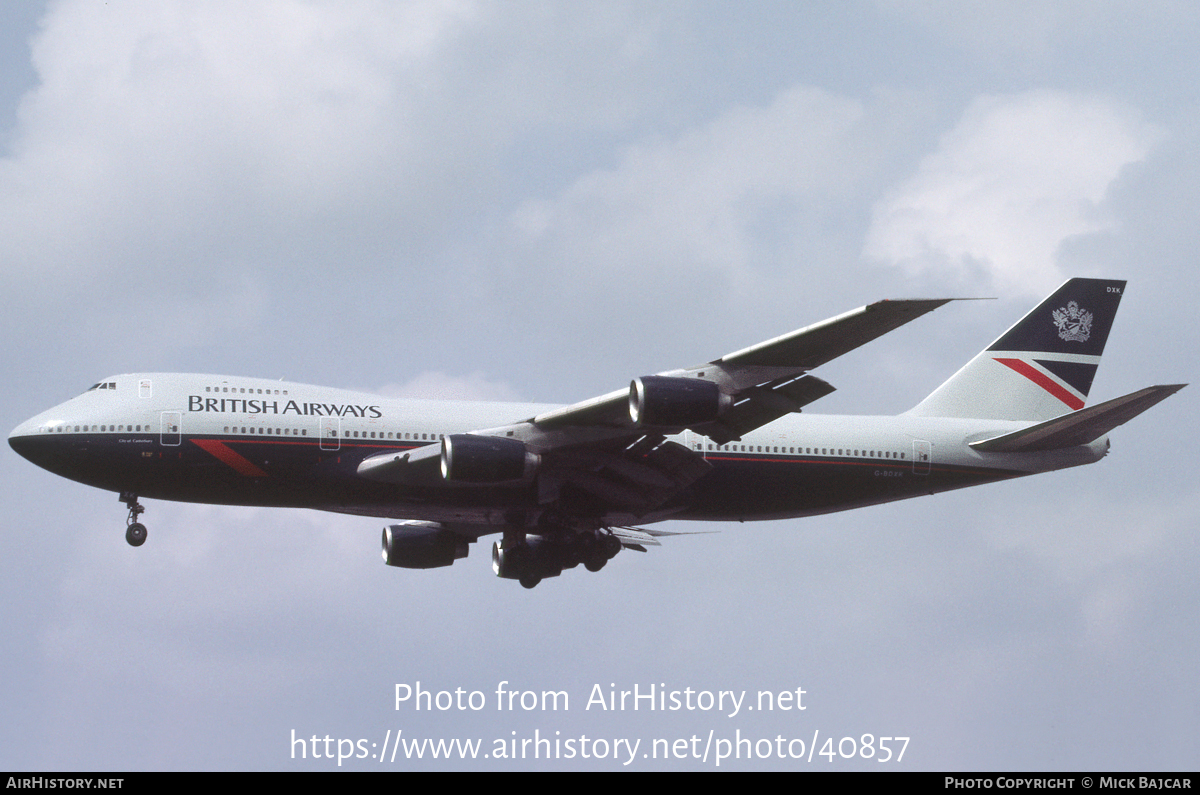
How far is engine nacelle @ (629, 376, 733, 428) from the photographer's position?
3356cm

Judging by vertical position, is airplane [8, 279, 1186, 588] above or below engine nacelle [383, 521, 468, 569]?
above

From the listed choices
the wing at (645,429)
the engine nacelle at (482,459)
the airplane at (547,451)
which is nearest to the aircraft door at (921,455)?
the airplane at (547,451)

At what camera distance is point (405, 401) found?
41312 mm

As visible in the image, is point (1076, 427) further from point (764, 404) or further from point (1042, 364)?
point (764, 404)

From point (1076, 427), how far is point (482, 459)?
18.4m

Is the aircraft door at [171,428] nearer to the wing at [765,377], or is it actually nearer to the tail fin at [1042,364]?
the wing at [765,377]

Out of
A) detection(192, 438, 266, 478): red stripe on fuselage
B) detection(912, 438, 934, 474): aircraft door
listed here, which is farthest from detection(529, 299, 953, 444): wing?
detection(912, 438, 934, 474): aircraft door

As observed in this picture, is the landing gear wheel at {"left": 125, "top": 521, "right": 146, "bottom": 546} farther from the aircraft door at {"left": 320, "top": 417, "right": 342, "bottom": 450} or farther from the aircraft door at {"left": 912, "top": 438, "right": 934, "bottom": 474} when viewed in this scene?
the aircraft door at {"left": 912, "top": 438, "right": 934, "bottom": 474}

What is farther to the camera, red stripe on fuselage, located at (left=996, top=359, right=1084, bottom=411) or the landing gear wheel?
red stripe on fuselage, located at (left=996, top=359, right=1084, bottom=411)

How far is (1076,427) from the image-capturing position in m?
42.5

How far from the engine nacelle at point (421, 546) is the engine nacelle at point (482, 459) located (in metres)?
9.83

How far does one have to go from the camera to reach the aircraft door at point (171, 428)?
38.5m

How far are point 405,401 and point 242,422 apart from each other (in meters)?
4.81

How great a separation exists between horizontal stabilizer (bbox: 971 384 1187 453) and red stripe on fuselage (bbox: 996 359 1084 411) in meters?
3.82
